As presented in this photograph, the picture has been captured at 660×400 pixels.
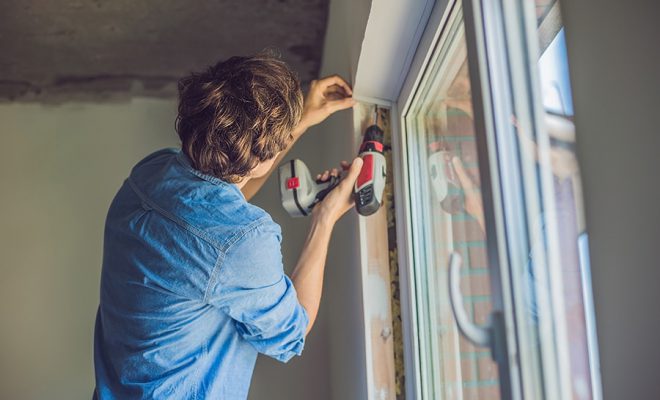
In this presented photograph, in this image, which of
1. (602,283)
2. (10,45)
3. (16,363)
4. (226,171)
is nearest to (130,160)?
(10,45)

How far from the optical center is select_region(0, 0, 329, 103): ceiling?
2.13 metres

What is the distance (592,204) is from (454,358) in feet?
2.44

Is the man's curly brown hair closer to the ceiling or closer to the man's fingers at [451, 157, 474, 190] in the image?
the man's fingers at [451, 157, 474, 190]

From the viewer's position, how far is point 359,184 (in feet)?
4.14

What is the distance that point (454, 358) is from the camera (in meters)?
1.10

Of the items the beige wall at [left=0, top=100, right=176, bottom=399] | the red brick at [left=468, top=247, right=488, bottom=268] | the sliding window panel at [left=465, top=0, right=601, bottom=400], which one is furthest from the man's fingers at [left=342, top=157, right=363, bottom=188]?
the beige wall at [left=0, top=100, right=176, bottom=399]

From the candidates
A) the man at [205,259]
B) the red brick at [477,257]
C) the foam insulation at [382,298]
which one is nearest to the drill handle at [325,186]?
the foam insulation at [382,298]

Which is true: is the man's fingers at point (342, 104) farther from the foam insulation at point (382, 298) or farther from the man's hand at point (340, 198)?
the man's hand at point (340, 198)

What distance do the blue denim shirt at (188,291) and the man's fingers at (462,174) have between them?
0.35 metres

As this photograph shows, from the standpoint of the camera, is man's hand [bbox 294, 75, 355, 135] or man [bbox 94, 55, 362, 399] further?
man's hand [bbox 294, 75, 355, 135]

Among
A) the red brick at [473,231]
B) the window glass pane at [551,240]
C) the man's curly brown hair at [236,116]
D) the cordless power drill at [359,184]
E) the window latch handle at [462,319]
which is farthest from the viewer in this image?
the cordless power drill at [359,184]

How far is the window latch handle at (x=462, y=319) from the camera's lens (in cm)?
77

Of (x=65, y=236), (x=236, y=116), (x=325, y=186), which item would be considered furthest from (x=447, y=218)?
(x=65, y=236)

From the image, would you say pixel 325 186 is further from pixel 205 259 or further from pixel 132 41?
pixel 132 41
